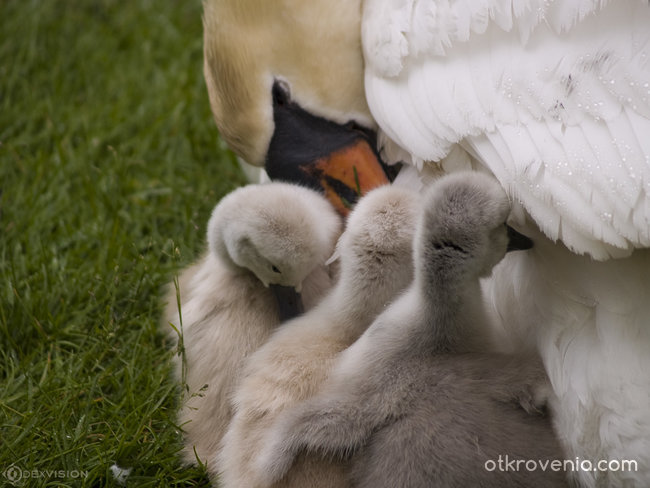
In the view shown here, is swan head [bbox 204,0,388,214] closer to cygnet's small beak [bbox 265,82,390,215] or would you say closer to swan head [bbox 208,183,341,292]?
cygnet's small beak [bbox 265,82,390,215]

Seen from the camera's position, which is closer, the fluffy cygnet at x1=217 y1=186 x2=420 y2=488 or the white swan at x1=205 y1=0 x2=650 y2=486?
the white swan at x1=205 y1=0 x2=650 y2=486

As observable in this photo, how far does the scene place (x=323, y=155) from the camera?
3.12 meters

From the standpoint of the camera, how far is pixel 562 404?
2512 millimetres

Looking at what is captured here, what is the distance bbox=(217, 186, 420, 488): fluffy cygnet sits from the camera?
2607 mm

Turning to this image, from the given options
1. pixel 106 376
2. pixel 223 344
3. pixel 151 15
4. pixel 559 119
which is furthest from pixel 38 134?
pixel 559 119

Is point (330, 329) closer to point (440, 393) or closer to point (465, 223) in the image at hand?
point (440, 393)

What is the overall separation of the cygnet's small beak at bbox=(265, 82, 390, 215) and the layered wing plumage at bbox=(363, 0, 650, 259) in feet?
1.23

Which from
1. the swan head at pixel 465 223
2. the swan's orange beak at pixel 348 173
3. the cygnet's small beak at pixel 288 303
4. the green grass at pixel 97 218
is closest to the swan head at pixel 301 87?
the swan's orange beak at pixel 348 173

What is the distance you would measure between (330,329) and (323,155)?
2.00 ft

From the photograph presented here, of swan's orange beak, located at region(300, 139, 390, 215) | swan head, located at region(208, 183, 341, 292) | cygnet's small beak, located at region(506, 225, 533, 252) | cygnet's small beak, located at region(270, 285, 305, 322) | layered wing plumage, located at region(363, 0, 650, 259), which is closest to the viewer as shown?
layered wing plumage, located at region(363, 0, 650, 259)

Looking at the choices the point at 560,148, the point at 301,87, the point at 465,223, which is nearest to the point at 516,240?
the point at 465,223

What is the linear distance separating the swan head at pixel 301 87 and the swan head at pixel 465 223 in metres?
0.60

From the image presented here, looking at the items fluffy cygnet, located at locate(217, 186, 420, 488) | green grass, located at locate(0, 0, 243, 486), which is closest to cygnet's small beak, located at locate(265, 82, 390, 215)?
fluffy cygnet, located at locate(217, 186, 420, 488)

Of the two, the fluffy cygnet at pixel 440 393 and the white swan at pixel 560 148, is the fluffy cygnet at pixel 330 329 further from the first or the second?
the white swan at pixel 560 148
